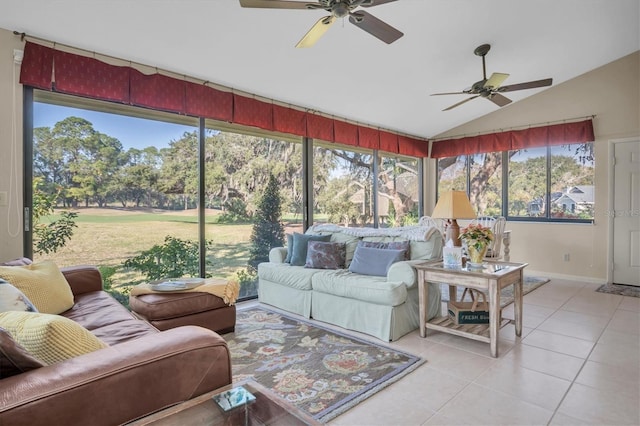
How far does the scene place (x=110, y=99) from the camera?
319 cm

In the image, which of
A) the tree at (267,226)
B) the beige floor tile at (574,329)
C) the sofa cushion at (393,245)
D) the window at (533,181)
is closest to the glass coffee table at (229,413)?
the sofa cushion at (393,245)

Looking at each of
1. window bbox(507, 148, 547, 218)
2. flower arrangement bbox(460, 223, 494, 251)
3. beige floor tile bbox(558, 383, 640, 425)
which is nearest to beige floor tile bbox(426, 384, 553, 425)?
beige floor tile bbox(558, 383, 640, 425)

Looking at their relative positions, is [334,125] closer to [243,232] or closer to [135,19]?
[243,232]

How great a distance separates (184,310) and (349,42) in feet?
9.70

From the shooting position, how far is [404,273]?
3.04 m

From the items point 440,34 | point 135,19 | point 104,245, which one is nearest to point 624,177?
point 440,34

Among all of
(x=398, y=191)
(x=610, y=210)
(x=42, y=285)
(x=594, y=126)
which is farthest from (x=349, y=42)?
(x=610, y=210)

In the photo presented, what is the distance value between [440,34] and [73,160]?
12.5ft

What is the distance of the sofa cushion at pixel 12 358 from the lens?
3.33ft

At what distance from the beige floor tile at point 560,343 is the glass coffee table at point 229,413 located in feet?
8.03

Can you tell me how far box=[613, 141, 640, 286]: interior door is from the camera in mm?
4863

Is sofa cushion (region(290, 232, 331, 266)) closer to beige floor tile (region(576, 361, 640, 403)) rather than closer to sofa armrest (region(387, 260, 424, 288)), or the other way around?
sofa armrest (region(387, 260, 424, 288))

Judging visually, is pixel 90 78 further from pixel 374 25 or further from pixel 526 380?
pixel 526 380

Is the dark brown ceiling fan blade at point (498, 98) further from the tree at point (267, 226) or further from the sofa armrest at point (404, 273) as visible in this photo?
the tree at point (267, 226)
